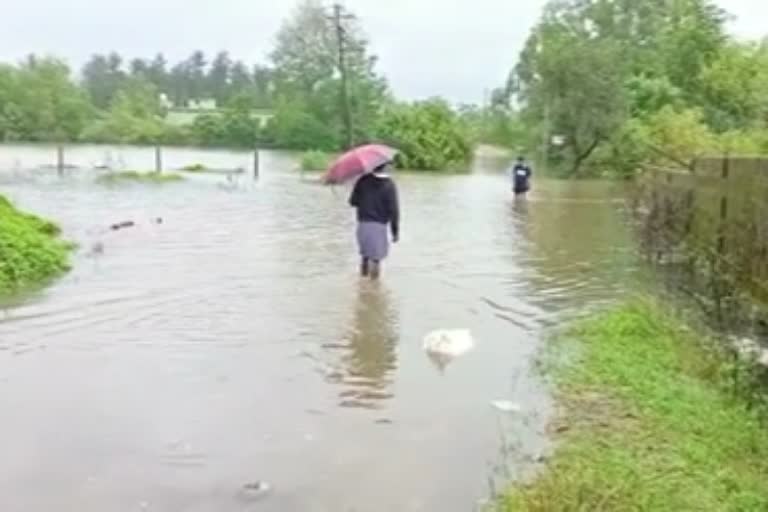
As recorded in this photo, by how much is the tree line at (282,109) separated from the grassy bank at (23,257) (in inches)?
1735

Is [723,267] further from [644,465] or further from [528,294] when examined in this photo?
[644,465]

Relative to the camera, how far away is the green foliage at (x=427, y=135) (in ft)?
183

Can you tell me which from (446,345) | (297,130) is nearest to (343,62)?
(297,130)

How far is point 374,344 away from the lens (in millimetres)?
9719

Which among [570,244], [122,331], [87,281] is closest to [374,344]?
[122,331]

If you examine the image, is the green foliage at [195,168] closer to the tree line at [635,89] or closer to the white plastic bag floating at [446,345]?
the tree line at [635,89]

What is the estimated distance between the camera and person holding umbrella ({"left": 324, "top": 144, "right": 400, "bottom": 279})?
12.2 m

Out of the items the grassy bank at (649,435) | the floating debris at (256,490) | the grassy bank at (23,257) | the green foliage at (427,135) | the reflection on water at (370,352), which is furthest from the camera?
the green foliage at (427,135)

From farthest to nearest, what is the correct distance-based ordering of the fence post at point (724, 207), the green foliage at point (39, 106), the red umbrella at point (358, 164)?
the green foliage at point (39, 106)
the red umbrella at point (358, 164)
the fence post at point (724, 207)

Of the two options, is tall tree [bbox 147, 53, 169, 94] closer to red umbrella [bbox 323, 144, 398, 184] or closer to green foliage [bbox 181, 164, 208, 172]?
green foliage [bbox 181, 164, 208, 172]

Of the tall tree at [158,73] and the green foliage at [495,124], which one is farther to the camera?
the tall tree at [158,73]

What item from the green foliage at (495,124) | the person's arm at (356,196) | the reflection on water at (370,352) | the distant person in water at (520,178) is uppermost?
the green foliage at (495,124)

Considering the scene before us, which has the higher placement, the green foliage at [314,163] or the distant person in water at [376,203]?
the distant person in water at [376,203]

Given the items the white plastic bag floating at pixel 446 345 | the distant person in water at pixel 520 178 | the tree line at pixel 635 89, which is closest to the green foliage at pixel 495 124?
the tree line at pixel 635 89
